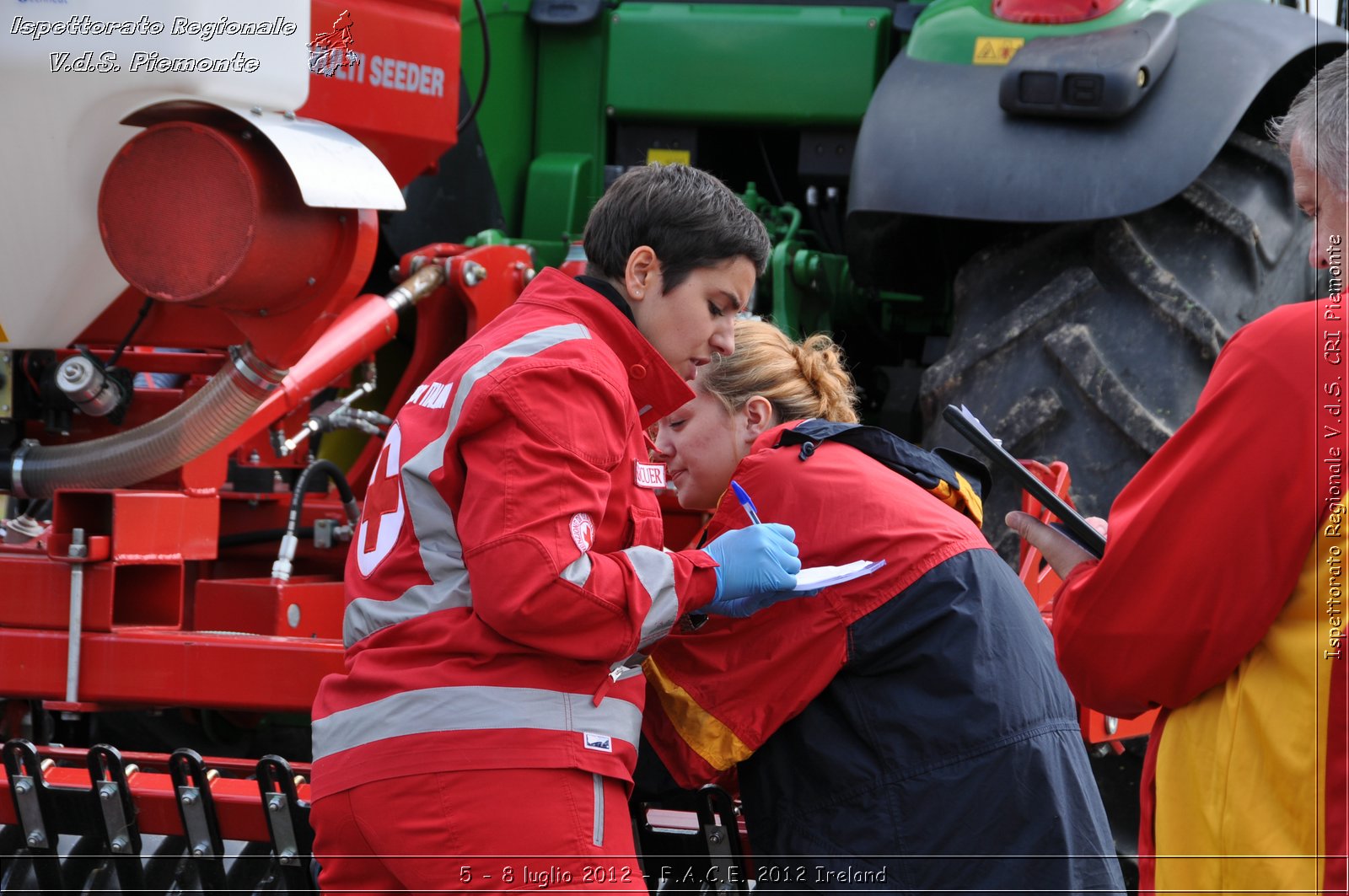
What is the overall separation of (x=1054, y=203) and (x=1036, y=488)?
4.26 feet

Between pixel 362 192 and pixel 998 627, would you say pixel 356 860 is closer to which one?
pixel 998 627

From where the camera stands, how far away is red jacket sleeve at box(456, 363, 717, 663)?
1.63 meters

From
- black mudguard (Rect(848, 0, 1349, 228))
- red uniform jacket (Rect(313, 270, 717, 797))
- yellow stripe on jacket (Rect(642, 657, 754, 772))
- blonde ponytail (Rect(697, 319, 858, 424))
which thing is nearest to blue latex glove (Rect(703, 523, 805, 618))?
red uniform jacket (Rect(313, 270, 717, 797))

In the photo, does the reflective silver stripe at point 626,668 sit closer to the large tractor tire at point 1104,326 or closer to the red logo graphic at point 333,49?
the large tractor tire at point 1104,326

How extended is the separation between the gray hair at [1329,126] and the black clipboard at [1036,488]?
16.8 inches

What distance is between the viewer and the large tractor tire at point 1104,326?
285cm

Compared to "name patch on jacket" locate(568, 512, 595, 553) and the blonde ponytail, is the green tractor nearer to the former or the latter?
the blonde ponytail

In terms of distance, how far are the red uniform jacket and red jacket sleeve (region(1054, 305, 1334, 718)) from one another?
0.49 metres

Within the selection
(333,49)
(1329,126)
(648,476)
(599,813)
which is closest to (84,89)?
(333,49)

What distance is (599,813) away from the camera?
173cm

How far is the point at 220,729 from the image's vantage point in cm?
316

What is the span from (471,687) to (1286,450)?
0.87m

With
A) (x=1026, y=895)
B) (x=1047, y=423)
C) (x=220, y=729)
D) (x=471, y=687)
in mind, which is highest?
(x=1047, y=423)

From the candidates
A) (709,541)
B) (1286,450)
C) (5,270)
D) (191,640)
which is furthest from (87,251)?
(1286,450)
